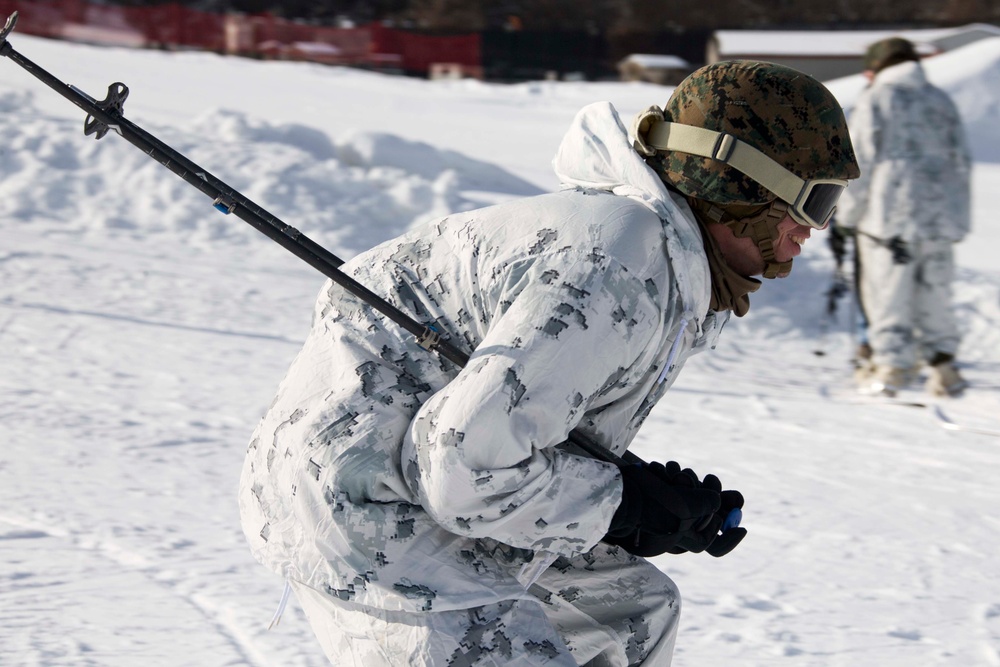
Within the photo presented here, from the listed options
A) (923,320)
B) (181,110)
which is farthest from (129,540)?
(181,110)

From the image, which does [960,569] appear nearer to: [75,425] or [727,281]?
[727,281]

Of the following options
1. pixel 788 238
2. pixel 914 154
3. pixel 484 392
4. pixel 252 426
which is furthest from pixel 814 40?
pixel 484 392

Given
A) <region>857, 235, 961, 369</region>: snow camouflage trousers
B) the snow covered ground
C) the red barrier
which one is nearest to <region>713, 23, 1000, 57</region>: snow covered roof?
the red barrier

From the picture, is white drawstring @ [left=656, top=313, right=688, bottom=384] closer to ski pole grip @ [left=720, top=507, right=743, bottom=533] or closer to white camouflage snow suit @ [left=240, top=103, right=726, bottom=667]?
white camouflage snow suit @ [left=240, top=103, right=726, bottom=667]

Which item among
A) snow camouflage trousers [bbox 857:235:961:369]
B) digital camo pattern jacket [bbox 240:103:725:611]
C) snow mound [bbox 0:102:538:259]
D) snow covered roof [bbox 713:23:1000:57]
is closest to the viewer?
digital camo pattern jacket [bbox 240:103:725:611]

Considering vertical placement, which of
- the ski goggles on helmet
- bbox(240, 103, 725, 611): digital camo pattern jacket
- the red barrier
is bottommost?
the red barrier

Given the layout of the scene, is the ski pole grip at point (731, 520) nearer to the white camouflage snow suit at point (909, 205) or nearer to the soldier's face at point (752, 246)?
the soldier's face at point (752, 246)

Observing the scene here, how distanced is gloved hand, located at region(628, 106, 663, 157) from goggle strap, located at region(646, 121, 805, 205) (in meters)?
0.03

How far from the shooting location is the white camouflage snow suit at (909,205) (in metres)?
5.60

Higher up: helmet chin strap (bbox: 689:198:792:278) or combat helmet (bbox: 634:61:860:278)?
combat helmet (bbox: 634:61:860:278)

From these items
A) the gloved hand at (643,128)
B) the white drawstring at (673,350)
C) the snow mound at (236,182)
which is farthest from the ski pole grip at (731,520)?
the snow mound at (236,182)

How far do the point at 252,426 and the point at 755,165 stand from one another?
3325mm

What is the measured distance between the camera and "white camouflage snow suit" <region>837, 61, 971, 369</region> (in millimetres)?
5598

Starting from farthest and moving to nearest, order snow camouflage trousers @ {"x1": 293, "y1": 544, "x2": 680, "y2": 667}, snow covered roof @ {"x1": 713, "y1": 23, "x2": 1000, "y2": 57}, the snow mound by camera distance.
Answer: snow covered roof @ {"x1": 713, "y1": 23, "x2": 1000, "y2": 57}, the snow mound, snow camouflage trousers @ {"x1": 293, "y1": 544, "x2": 680, "y2": 667}
